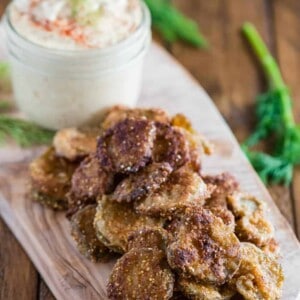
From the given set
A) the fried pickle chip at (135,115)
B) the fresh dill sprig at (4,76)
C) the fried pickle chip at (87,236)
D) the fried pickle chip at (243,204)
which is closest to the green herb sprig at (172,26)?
the fresh dill sprig at (4,76)

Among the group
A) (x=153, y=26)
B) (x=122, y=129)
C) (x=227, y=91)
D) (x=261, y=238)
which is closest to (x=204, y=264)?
(x=261, y=238)

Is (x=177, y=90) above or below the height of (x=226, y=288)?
below

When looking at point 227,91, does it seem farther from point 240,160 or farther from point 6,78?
point 6,78

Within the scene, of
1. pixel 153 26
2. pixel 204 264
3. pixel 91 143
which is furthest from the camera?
pixel 153 26

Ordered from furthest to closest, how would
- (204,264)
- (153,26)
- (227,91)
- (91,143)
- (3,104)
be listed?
(153,26) → (227,91) → (3,104) → (91,143) → (204,264)

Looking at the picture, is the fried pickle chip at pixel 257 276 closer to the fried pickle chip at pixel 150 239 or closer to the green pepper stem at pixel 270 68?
the fried pickle chip at pixel 150 239

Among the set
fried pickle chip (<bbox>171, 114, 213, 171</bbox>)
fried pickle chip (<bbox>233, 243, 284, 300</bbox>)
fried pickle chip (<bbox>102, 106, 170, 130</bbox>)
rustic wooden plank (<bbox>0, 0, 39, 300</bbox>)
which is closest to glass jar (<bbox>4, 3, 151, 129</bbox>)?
fried pickle chip (<bbox>102, 106, 170, 130</bbox>)

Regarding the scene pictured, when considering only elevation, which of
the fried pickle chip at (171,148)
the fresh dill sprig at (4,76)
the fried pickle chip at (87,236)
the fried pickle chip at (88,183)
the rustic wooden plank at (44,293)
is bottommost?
the fresh dill sprig at (4,76)
